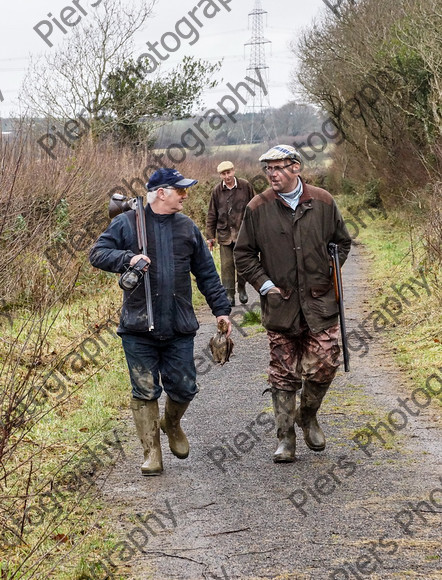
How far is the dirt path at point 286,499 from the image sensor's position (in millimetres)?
4621

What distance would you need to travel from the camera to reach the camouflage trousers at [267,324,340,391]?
6.41 m

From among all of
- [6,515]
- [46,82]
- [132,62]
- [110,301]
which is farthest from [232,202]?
[132,62]

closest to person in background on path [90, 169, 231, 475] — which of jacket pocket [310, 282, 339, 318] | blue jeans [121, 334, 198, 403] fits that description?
blue jeans [121, 334, 198, 403]

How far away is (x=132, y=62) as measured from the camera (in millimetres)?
31422

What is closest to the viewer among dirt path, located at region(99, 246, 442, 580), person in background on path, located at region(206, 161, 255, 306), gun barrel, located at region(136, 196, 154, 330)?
dirt path, located at region(99, 246, 442, 580)

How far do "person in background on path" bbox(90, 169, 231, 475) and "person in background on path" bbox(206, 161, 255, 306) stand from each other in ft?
22.1

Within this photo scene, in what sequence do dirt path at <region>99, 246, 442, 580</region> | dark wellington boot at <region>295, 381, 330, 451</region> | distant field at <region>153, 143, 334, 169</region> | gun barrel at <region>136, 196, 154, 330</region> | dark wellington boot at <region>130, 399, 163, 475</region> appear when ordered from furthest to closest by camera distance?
distant field at <region>153, 143, 334, 169</region> → dark wellington boot at <region>295, 381, 330, 451</region> → dark wellington boot at <region>130, 399, 163, 475</region> → gun barrel at <region>136, 196, 154, 330</region> → dirt path at <region>99, 246, 442, 580</region>

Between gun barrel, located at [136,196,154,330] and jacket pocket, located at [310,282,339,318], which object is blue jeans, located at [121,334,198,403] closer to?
gun barrel, located at [136,196,154,330]

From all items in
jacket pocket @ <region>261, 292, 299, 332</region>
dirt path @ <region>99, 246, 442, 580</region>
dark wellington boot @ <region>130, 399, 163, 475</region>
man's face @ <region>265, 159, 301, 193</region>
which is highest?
man's face @ <region>265, 159, 301, 193</region>

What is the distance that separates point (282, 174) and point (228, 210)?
694 cm

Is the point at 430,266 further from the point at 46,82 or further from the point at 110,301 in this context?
the point at 46,82

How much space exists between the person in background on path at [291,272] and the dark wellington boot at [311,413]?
25mm

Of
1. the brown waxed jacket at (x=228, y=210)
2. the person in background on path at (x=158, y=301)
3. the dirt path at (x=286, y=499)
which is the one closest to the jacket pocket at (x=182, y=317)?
the person in background on path at (x=158, y=301)

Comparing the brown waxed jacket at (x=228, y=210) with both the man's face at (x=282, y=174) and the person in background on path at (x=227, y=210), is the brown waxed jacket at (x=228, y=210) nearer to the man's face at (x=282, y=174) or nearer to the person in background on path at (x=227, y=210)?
the person in background on path at (x=227, y=210)
